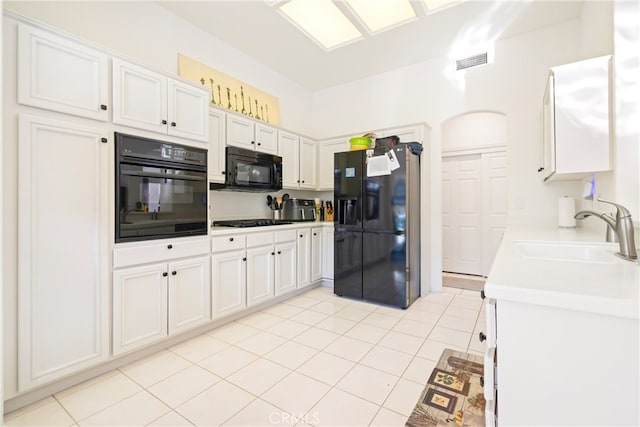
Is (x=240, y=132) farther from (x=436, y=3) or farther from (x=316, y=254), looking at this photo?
(x=436, y=3)

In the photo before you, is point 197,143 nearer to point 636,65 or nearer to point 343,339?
point 343,339

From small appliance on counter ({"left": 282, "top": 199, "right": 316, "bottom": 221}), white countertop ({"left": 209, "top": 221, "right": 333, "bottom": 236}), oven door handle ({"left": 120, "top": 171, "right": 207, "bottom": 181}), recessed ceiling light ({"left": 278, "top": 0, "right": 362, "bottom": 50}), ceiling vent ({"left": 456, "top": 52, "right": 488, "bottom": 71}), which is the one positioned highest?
recessed ceiling light ({"left": 278, "top": 0, "right": 362, "bottom": 50})

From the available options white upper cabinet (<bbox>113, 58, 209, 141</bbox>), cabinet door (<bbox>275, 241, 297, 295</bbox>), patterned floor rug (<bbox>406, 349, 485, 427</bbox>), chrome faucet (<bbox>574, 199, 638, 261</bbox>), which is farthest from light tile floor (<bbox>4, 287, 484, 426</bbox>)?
white upper cabinet (<bbox>113, 58, 209, 141</bbox>)

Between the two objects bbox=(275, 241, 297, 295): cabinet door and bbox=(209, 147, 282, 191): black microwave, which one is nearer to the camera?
bbox=(209, 147, 282, 191): black microwave

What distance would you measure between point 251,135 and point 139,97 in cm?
126

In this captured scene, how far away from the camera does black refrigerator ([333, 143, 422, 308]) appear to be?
10.1 feet

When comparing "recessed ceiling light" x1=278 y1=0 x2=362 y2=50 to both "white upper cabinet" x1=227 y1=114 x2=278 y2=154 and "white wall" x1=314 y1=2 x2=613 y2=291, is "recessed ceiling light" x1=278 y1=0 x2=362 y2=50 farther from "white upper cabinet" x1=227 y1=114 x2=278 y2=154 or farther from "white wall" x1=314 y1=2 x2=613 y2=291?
"white upper cabinet" x1=227 y1=114 x2=278 y2=154

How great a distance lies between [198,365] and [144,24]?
9.82 ft

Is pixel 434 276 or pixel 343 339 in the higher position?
pixel 434 276

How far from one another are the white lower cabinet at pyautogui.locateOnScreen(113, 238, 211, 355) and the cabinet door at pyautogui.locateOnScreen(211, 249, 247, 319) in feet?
0.23

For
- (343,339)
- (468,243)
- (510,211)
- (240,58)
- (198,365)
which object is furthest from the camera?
(468,243)

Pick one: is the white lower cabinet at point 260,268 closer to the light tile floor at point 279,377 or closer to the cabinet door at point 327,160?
the light tile floor at point 279,377

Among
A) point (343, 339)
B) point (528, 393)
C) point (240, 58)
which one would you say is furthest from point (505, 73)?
point (528, 393)

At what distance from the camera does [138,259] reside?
6.63 ft
